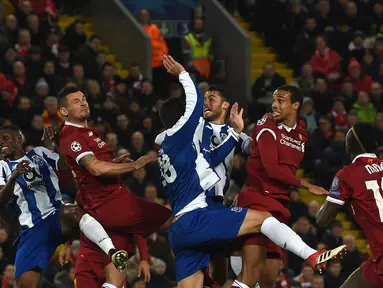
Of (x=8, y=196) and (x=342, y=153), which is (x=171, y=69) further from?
(x=342, y=153)

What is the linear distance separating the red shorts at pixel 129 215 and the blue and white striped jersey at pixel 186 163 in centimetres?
53

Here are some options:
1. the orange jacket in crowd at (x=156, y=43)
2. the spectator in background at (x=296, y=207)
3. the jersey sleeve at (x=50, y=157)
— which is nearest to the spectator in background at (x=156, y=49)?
the orange jacket in crowd at (x=156, y=43)

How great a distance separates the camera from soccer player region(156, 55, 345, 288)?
33.9ft

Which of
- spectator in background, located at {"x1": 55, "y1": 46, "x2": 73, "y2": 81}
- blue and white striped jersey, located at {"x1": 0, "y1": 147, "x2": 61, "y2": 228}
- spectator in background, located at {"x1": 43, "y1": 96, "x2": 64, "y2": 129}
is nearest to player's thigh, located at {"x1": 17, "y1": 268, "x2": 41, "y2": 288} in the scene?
blue and white striped jersey, located at {"x1": 0, "y1": 147, "x2": 61, "y2": 228}

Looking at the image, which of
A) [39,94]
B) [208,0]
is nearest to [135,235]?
[39,94]

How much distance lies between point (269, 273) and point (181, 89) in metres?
8.57

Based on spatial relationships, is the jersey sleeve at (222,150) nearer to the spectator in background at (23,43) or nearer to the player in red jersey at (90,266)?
the player in red jersey at (90,266)

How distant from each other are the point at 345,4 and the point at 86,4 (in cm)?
484

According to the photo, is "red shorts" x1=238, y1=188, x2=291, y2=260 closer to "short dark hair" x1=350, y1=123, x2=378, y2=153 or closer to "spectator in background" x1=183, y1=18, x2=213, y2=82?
"short dark hair" x1=350, y1=123, x2=378, y2=153

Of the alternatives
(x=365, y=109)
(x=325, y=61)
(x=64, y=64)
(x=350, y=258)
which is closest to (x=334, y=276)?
(x=350, y=258)

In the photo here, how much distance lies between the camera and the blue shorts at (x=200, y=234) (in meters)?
10.3

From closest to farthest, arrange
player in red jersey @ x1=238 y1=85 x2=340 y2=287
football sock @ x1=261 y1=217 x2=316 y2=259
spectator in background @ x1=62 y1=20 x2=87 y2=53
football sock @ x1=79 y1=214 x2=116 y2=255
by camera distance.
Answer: football sock @ x1=261 y1=217 x2=316 y2=259 → player in red jersey @ x1=238 y1=85 x2=340 y2=287 → football sock @ x1=79 y1=214 x2=116 y2=255 → spectator in background @ x1=62 y1=20 x2=87 y2=53

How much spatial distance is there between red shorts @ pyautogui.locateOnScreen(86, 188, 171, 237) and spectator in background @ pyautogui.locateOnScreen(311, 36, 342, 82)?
10.3 m

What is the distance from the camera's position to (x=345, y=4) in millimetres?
22219
